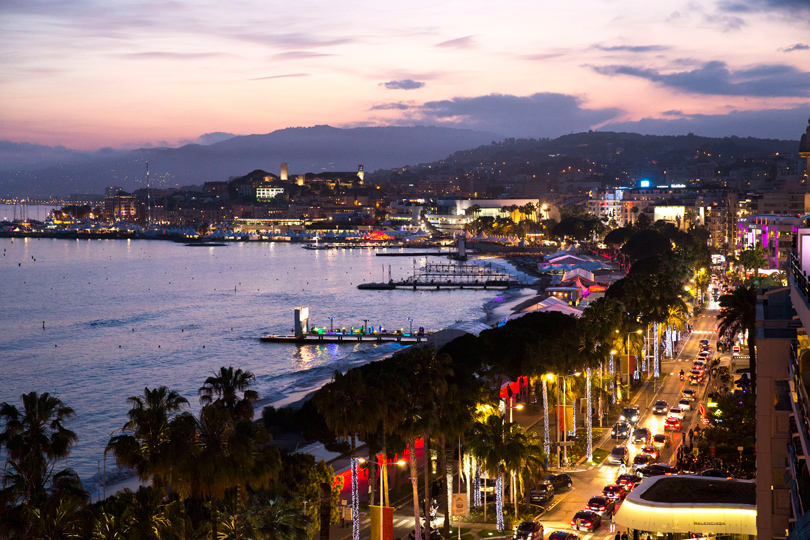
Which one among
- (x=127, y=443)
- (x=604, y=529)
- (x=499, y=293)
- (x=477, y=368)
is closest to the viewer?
→ (x=127, y=443)

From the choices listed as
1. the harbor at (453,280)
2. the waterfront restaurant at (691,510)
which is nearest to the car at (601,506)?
the waterfront restaurant at (691,510)

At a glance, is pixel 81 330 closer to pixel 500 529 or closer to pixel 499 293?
pixel 499 293

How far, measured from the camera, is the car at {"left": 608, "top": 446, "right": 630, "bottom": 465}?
27.2 m

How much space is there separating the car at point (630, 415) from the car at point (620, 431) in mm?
1063

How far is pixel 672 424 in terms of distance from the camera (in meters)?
30.6

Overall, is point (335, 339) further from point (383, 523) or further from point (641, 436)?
point (383, 523)

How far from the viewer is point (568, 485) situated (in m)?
24.7

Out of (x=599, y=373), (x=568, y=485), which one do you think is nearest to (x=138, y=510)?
(x=568, y=485)

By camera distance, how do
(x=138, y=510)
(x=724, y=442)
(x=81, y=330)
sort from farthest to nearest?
(x=81, y=330) → (x=724, y=442) → (x=138, y=510)

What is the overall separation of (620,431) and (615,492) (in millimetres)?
7919

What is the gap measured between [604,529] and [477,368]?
10857 millimetres

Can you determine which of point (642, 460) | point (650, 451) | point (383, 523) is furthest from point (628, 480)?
point (383, 523)

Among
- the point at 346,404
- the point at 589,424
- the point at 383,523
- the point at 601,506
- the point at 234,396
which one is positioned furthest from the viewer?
the point at 589,424

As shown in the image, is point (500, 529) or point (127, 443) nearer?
point (127, 443)
